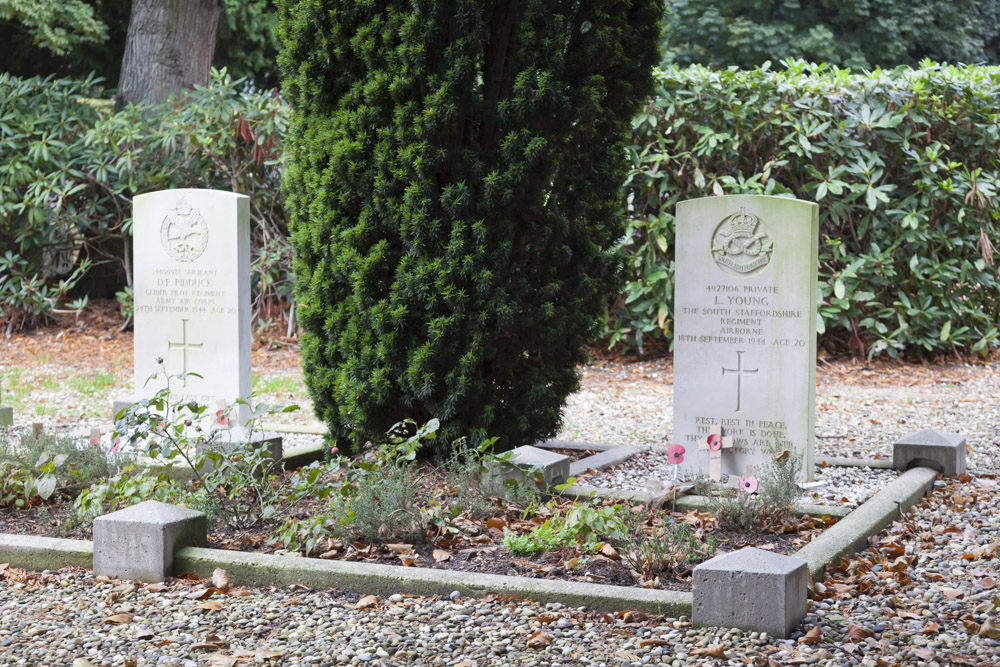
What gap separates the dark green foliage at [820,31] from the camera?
69.7ft

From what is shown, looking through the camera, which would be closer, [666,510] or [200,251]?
[666,510]

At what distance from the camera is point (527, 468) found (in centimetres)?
515

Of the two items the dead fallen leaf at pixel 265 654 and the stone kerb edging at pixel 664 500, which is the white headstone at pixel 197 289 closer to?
the stone kerb edging at pixel 664 500

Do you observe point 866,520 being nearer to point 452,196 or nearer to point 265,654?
point 452,196

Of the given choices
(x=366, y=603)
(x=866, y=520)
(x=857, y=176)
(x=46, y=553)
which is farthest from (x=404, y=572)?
(x=857, y=176)

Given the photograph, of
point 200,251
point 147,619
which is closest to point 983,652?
point 147,619

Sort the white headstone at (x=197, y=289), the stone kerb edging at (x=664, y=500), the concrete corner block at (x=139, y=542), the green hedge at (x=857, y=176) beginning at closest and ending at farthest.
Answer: the concrete corner block at (x=139, y=542), the stone kerb edging at (x=664, y=500), the white headstone at (x=197, y=289), the green hedge at (x=857, y=176)

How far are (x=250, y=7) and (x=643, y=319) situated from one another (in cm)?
930

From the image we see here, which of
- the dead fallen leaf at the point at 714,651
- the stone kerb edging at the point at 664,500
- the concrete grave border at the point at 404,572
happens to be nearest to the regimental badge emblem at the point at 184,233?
the concrete grave border at the point at 404,572

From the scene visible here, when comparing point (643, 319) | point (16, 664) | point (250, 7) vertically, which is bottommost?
point (16, 664)

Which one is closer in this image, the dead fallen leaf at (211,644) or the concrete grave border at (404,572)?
the dead fallen leaf at (211,644)

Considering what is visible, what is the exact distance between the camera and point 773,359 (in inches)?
214

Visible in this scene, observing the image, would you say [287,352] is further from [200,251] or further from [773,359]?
[773,359]

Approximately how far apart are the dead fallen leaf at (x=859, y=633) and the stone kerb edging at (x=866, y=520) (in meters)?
0.40
